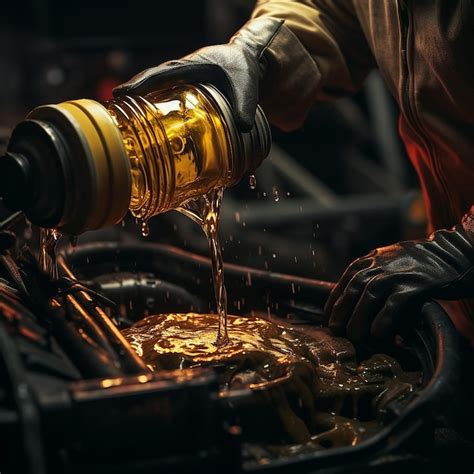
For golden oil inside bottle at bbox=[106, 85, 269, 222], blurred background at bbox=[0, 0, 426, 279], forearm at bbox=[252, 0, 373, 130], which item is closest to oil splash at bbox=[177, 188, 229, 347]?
golden oil inside bottle at bbox=[106, 85, 269, 222]

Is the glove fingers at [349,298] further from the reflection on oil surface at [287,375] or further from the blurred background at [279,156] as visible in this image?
the blurred background at [279,156]

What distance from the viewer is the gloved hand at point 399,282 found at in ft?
4.39

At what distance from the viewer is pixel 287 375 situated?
1.19 metres

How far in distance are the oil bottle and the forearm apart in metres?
0.45

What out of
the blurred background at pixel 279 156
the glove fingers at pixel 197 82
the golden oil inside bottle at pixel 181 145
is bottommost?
the blurred background at pixel 279 156

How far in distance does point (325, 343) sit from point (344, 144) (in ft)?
15.0

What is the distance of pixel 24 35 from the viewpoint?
10.3 m

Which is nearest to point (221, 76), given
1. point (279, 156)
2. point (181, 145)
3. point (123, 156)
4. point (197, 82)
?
point (197, 82)

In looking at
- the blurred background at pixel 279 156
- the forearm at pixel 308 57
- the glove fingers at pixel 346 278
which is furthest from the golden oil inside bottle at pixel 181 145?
the blurred background at pixel 279 156

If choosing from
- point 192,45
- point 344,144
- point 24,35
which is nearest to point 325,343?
point 344,144

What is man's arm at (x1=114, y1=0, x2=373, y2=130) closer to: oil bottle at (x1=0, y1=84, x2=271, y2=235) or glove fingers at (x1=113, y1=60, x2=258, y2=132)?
glove fingers at (x1=113, y1=60, x2=258, y2=132)

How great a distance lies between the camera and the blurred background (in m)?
4.60

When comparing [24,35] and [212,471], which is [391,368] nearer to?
[212,471]

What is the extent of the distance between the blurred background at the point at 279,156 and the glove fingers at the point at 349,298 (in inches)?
53.0
